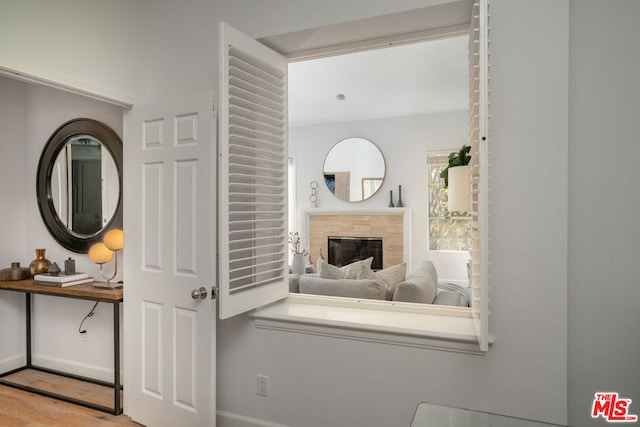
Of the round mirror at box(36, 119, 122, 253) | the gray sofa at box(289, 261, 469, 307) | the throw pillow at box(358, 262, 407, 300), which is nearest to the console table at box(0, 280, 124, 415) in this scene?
the round mirror at box(36, 119, 122, 253)

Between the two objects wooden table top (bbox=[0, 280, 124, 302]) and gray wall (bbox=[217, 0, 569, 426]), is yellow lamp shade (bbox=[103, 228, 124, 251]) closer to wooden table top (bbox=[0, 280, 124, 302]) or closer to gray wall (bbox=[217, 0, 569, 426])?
wooden table top (bbox=[0, 280, 124, 302])

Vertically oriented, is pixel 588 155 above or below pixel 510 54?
below

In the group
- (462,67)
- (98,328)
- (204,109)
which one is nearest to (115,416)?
(98,328)

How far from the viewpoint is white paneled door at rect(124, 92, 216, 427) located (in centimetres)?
223

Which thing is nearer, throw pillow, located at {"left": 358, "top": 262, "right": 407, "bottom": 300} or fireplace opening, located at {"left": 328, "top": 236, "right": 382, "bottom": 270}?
throw pillow, located at {"left": 358, "top": 262, "right": 407, "bottom": 300}

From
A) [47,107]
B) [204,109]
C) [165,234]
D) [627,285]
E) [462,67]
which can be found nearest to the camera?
[627,285]

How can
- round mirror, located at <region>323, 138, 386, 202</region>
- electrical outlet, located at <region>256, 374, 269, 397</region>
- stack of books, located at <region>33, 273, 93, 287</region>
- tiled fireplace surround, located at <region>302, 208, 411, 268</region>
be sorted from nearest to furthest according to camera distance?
electrical outlet, located at <region>256, 374, 269, 397</region> → stack of books, located at <region>33, 273, 93, 287</region> → tiled fireplace surround, located at <region>302, 208, 411, 268</region> → round mirror, located at <region>323, 138, 386, 202</region>

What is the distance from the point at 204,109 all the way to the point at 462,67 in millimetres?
2003

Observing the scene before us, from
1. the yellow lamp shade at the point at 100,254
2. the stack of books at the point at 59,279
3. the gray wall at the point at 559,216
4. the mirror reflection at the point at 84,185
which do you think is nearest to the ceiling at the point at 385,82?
the gray wall at the point at 559,216

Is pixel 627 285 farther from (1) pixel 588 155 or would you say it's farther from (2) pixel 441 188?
(2) pixel 441 188

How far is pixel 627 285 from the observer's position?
1.74 meters

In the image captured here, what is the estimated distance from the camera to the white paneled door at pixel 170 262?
2.23 meters

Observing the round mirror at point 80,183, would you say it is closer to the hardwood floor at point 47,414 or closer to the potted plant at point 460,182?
the hardwood floor at point 47,414

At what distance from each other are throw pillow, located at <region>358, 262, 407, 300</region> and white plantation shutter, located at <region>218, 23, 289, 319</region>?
0.63 metres
